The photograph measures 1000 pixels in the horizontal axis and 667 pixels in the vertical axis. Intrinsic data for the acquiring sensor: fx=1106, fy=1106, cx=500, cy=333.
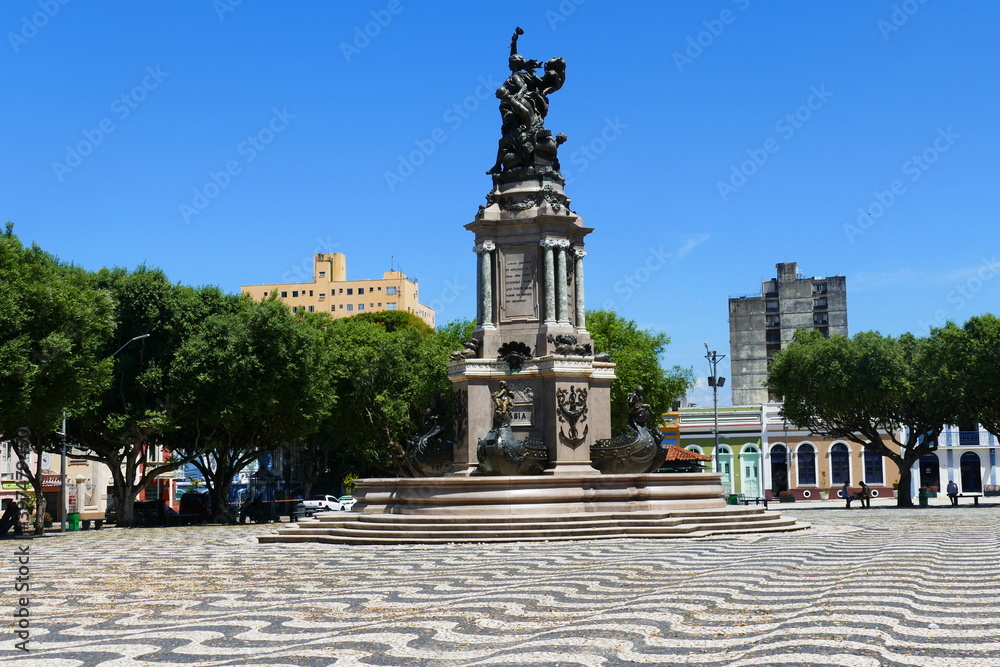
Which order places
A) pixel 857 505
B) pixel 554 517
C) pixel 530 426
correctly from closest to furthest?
pixel 554 517 < pixel 530 426 < pixel 857 505

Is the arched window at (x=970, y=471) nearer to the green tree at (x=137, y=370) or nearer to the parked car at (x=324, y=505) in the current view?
the parked car at (x=324, y=505)

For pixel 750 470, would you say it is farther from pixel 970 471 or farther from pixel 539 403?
pixel 539 403

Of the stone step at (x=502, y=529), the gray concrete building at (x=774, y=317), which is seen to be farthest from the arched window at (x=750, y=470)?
the stone step at (x=502, y=529)

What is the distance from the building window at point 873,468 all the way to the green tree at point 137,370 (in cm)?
5015

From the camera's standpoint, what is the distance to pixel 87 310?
103ft

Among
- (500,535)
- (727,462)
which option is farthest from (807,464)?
(500,535)

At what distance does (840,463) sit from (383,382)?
125 ft

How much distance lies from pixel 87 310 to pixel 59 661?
80.2 ft

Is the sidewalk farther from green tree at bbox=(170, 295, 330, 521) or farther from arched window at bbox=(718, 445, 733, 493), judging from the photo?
green tree at bbox=(170, 295, 330, 521)

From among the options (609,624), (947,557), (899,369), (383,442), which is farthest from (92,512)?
(609,624)

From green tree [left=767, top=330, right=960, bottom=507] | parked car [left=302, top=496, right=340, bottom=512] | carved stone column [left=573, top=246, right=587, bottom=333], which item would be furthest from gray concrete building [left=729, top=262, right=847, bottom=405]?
carved stone column [left=573, top=246, right=587, bottom=333]

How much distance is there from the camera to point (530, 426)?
27.3m

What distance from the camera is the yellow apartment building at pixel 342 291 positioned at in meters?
136

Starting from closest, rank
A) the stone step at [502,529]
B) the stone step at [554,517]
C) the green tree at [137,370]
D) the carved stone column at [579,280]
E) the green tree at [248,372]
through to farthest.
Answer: the stone step at [502,529]
the stone step at [554,517]
the carved stone column at [579,280]
the green tree at [248,372]
the green tree at [137,370]
